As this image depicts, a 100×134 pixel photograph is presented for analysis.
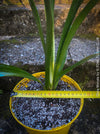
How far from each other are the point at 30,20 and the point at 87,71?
65cm

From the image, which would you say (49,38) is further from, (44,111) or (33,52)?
(33,52)

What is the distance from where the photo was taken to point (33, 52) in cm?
107

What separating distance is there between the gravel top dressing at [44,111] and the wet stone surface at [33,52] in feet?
1.18

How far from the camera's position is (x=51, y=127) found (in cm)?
62

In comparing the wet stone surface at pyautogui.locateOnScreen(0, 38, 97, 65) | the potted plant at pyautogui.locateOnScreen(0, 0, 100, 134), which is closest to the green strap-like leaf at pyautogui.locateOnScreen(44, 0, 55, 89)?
the potted plant at pyautogui.locateOnScreen(0, 0, 100, 134)

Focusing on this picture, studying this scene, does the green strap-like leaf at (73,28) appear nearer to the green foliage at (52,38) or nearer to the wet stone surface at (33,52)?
the green foliage at (52,38)

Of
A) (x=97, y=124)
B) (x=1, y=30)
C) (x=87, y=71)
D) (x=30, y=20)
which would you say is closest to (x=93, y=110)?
(x=97, y=124)

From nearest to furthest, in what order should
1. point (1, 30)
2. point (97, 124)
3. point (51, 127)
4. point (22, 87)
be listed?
point (51, 127)
point (22, 87)
point (97, 124)
point (1, 30)

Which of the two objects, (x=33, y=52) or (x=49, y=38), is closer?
(x=49, y=38)

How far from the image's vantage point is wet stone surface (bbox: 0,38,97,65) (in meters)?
1.00

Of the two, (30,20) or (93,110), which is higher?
(30,20)

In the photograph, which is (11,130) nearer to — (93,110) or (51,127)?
(51,127)

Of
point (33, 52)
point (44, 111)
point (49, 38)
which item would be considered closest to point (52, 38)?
point (49, 38)

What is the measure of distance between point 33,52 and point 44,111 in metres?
0.54
